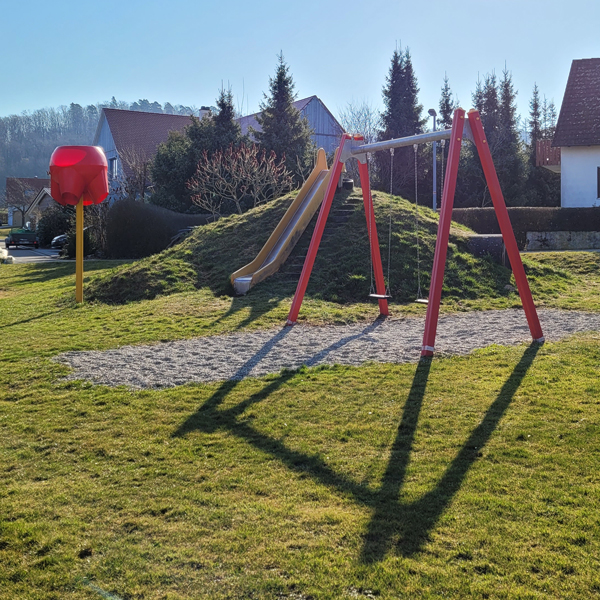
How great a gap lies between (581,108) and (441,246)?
84.4 ft

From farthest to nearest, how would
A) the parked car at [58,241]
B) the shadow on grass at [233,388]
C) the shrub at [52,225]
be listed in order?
the shrub at [52,225] < the parked car at [58,241] < the shadow on grass at [233,388]

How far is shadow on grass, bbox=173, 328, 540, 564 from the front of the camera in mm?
3496

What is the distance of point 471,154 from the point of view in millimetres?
40906

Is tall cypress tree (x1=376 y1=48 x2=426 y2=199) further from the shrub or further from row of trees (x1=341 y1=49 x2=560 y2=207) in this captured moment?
the shrub

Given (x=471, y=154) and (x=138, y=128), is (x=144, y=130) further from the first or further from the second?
(x=471, y=154)

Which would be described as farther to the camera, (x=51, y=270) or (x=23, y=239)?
(x=23, y=239)

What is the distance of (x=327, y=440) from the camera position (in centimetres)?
498

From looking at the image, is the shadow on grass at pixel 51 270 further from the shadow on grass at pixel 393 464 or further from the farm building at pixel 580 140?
the farm building at pixel 580 140

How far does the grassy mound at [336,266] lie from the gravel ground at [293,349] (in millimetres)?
2177

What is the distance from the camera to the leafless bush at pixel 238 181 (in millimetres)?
26148

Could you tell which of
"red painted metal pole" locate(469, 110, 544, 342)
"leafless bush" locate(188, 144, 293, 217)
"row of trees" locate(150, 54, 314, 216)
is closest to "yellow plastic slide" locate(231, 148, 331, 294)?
"red painted metal pole" locate(469, 110, 544, 342)

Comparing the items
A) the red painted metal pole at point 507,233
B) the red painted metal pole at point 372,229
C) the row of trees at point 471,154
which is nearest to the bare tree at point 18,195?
the row of trees at point 471,154

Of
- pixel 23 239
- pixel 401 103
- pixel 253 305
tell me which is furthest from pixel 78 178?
pixel 401 103

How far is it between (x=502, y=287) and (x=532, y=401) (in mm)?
7241
